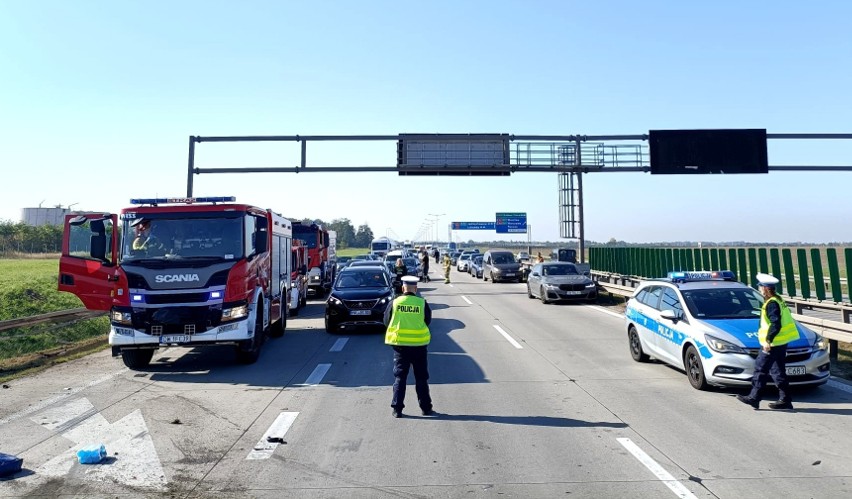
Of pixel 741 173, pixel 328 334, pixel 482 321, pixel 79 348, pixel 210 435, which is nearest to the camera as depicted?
pixel 210 435

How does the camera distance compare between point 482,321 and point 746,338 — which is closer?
point 746,338

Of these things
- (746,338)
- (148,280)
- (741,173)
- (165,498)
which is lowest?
(165,498)

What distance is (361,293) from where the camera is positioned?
1645 cm

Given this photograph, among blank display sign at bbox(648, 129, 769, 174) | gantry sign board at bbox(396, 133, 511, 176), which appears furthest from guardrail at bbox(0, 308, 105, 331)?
blank display sign at bbox(648, 129, 769, 174)

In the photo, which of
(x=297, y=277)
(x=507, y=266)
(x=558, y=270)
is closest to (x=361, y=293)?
(x=297, y=277)

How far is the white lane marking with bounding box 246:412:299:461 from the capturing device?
6.32 meters

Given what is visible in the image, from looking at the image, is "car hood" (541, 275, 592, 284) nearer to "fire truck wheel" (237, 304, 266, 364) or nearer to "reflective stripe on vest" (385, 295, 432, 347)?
"fire truck wheel" (237, 304, 266, 364)

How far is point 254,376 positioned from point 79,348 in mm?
6743

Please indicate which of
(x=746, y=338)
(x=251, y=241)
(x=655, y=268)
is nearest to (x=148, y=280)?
(x=251, y=241)

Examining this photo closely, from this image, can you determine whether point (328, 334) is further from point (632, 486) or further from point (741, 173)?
point (741, 173)

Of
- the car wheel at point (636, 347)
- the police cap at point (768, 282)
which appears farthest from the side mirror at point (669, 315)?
the police cap at point (768, 282)

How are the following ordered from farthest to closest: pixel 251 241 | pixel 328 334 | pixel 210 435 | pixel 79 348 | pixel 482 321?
pixel 482 321, pixel 328 334, pixel 79 348, pixel 251 241, pixel 210 435

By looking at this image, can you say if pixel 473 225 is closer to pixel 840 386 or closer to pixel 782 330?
pixel 840 386

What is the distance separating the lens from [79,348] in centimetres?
1498
